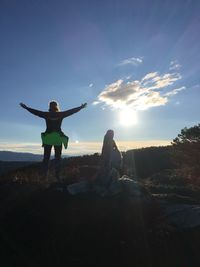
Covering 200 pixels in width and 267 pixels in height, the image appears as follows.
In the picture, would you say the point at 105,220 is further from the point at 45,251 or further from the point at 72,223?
the point at 45,251

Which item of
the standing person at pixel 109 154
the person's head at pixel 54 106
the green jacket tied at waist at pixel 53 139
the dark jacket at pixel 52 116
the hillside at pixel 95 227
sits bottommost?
the hillside at pixel 95 227

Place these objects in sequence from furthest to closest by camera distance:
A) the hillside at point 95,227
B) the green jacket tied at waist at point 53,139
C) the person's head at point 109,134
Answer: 1. the green jacket tied at waist at point 53,139
2. the person's head at point 109,134
3. the hillside at point 95,227

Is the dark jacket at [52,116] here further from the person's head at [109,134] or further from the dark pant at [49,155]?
the person's head at [109,134]

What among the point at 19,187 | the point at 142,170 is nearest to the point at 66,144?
the point at 19,187

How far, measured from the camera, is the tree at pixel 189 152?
63.7 feet

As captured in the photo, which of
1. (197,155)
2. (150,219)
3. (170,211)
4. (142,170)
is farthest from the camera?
(142,170)

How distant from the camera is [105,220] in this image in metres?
10.5

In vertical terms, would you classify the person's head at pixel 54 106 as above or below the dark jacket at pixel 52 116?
above

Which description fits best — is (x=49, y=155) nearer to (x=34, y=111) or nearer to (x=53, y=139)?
(x=53, y=139)

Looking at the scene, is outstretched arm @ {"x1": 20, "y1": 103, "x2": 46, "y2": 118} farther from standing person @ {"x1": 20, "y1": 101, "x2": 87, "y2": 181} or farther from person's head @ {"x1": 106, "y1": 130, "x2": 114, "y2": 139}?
person's head @ {"x1": 106, "y1": 130, "x2": 114, "y2": 139}

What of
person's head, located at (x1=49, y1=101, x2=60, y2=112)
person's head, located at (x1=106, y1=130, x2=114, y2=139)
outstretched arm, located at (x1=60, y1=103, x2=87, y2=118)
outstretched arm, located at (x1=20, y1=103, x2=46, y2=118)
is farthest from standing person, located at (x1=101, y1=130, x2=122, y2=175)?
outstretched arm, located at (x1=20, y1=103, x2=46, y2=118)

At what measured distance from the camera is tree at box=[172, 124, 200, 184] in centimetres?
1942

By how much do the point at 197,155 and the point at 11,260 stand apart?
42.4ft

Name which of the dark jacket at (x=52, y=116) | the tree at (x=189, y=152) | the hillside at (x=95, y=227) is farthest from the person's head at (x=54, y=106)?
the tree at (x=189, y=152)
